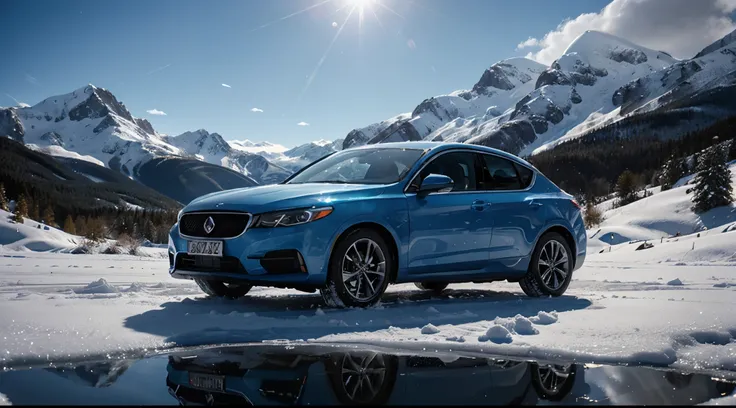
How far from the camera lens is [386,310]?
537 centimetres

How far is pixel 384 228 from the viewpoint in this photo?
5516 millimetres

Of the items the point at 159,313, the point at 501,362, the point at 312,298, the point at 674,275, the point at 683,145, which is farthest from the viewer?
the point at 683,145

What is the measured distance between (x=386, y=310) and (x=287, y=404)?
3.01 metres

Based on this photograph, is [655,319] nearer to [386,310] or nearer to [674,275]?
[386,310]

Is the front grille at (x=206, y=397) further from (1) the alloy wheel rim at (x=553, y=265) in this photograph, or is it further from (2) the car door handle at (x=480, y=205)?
(1) the alloy wheel rim at (x=553, y=265)

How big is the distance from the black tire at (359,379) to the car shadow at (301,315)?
677 mm

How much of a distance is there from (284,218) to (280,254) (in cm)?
29

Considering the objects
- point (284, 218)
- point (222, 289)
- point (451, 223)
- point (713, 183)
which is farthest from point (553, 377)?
point (713, 183)

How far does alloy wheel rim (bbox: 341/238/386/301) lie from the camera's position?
5309mm

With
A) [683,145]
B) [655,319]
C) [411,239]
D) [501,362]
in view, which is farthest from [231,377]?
[683,145]

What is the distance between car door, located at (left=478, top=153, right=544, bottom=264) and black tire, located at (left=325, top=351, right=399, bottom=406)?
3.32 metres

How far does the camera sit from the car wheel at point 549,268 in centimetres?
694

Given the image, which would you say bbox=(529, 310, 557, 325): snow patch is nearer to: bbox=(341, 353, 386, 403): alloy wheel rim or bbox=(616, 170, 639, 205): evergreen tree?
bbox=(341, 353, 386, 403): alloy wheel rim

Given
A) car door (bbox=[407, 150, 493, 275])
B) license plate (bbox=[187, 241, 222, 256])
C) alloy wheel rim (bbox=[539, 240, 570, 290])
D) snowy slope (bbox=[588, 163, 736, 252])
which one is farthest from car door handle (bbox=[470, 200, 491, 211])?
snowy slope (bbox=[588, 163, 736, 252])
